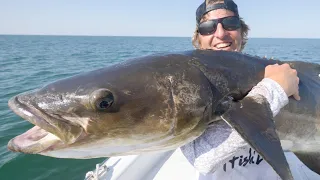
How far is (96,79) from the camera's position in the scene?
2213 mm

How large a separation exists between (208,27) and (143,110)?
2.53m

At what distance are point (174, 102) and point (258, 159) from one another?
1.71 m

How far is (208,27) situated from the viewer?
171 inches

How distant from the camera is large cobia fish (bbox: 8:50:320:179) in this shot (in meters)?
2.01

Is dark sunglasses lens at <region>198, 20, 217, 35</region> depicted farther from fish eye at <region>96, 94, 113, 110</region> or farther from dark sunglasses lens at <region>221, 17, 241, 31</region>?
fish eye at <region>96, 94, 113, 110</region>

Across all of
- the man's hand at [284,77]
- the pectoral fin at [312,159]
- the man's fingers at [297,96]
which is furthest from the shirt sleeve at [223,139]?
the pectoral fin at [312,159]

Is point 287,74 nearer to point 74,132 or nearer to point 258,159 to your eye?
point 258,159

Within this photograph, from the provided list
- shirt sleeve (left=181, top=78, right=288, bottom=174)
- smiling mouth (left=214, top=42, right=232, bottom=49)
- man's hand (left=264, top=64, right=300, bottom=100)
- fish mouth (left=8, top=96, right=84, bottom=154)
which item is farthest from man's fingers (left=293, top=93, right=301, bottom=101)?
fish mouth (left=8, top=96, right=84, bottom=154)

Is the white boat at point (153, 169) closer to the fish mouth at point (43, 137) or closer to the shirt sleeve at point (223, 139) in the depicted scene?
the shirt sleeve at point (223, 139)

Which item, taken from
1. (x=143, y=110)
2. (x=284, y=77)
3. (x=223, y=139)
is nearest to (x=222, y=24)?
(x=284, y=77)

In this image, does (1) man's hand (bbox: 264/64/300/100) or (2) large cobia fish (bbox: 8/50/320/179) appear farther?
(1) man's hand (bbox: 264/64/300/100)

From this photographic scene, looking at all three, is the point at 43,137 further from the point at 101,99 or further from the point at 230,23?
the point at 230,23

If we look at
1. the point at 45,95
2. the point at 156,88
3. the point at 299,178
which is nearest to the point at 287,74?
the point at 156,88

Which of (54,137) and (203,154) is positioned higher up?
(54,137)
